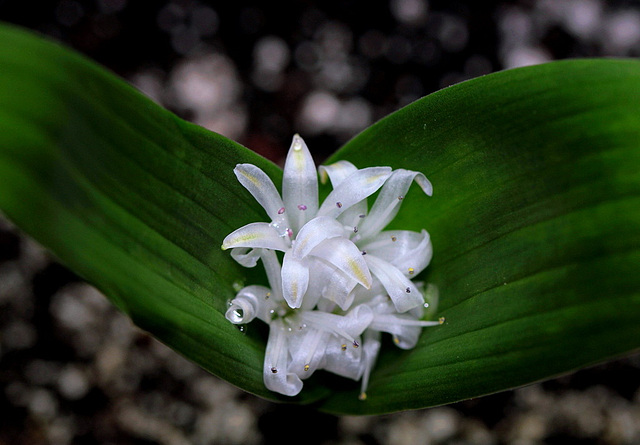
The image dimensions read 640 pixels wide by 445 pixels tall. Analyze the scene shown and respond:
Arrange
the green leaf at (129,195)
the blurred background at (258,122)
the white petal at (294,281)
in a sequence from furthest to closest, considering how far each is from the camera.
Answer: the blurred background at (258,122), the white petal at (294,281), the green leaf at (129,195)

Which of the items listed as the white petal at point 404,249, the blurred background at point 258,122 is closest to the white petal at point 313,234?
the white petal at point 404,249

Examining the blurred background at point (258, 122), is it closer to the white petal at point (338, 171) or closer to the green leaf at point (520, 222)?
the green leaf at point (520, 222)

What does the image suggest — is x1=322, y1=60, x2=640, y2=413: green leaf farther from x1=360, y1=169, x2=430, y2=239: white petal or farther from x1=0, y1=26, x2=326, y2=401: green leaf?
x1=0, y1=26, x2=326, y2=401: green leaf

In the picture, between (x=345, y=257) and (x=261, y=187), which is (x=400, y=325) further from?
(x=261, y=187)

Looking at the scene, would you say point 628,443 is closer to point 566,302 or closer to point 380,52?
point 566,302

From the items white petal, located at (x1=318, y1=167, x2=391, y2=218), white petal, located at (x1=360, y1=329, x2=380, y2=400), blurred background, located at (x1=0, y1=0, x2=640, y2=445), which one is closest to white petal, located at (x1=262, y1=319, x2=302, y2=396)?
white petal, located at (x1=360, y1=329, x2=380, y2=400)

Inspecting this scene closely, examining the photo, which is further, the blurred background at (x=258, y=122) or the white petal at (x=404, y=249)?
the blurred background at (x=258, y=122)

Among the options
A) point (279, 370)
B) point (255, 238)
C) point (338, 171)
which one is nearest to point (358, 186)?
point (338, 171)
